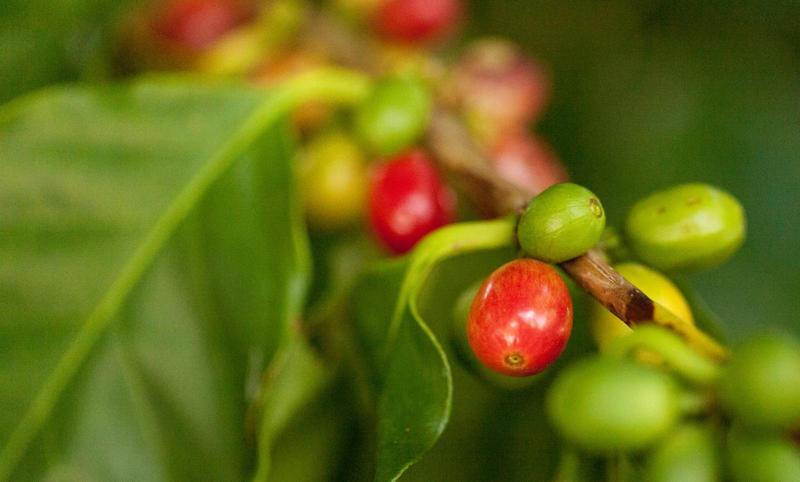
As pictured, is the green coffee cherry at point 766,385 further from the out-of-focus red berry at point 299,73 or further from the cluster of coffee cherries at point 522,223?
the out-of-focus red berry at point 299,73

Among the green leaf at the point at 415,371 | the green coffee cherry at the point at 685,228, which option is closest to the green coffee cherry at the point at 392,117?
the green leaf at the point at 415,371

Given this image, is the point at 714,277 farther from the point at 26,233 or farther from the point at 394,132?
the point at 26,233

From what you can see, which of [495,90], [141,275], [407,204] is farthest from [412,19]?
[141,275]

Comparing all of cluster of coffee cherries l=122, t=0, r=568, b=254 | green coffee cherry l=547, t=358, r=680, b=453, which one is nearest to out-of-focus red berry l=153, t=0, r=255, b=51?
cluster of coffee cherries l=122, t=0, r=568, b=254

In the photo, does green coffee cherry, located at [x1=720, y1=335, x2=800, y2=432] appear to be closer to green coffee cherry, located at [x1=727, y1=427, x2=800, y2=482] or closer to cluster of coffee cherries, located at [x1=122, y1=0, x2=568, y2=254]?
green coffee cherry, located at [x1=727, y1=427, x2=800, y2=482]

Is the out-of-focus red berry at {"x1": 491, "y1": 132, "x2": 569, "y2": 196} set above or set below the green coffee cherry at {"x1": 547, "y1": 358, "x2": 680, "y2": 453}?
below
